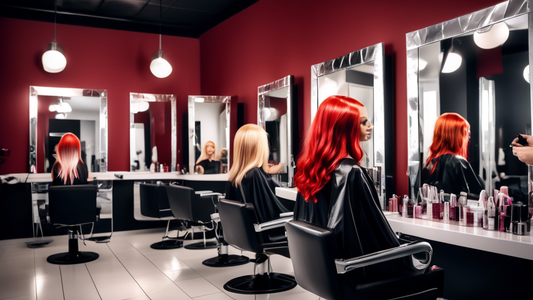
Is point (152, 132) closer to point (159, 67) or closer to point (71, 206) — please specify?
point (159, 67)

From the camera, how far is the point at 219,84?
5594 millimetres

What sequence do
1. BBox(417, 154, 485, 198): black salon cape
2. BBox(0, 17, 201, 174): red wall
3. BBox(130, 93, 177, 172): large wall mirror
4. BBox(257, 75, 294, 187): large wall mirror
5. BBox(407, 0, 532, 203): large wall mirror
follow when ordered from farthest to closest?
BBox(130, 93, 177, 172): large wall mirror < BBox(0, 17, 201, 174): red wall < BBox(257, 75, 294, 187): large wall mirror < BBox(417, 154, 485, 198): black salon cape < BBox(407, 0, 532, 203): large wall mirror

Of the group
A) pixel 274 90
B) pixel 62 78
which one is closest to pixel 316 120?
pixel 274 90

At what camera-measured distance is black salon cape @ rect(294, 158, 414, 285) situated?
5.03 ft

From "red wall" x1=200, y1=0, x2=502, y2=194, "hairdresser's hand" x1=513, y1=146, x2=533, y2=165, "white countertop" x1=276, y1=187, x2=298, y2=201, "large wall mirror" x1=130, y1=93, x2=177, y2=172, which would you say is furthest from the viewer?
"large wall mirror" x1=130, y1=93, x2=177, y2=172

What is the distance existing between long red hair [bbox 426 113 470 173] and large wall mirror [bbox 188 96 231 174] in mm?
3137

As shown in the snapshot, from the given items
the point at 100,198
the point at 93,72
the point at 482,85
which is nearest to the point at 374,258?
the point at 482,85

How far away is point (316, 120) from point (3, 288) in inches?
110

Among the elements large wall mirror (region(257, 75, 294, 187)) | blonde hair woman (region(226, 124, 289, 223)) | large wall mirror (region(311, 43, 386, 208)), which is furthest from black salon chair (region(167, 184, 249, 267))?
large wall mirror (region(311, 43, 386, 208))

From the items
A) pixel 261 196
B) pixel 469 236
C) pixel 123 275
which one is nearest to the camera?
pixel 469 236

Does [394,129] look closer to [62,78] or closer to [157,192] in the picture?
→ [157,192]

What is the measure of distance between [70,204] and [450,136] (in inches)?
124

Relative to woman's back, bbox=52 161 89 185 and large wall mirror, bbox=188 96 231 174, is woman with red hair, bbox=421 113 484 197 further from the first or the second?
woman's back, bbox=52 161 89 185

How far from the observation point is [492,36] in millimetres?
2152
